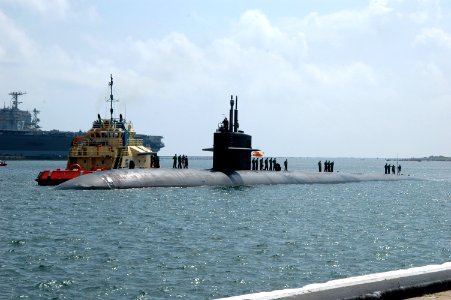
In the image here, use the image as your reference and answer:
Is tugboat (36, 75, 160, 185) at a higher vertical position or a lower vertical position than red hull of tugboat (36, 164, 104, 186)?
higher

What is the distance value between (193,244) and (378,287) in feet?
49.4

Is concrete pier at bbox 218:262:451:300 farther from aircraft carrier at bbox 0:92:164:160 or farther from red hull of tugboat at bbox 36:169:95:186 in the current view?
aircraft carrier at bbox 0:92:164:160

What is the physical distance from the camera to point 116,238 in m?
23.3

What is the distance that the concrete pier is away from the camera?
23.1ft

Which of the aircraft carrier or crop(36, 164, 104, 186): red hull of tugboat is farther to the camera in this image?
the aircraft carrier

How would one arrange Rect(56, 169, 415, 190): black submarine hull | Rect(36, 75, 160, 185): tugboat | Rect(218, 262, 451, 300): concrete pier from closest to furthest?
Rect(218, 262, 451, 300): concrete pier
Rect(56, 169, 415, 190): black submarine hull
Rect(36, 75, 160, 185): tugboat

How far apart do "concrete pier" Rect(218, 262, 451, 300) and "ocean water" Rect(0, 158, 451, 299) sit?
7474mm

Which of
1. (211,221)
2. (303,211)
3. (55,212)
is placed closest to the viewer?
(211,221)

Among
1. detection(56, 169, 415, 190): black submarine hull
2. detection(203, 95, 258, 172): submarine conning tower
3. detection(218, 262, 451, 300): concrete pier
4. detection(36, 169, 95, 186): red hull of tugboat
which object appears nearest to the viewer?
detection(218, 262, 451, 300): concrete pier

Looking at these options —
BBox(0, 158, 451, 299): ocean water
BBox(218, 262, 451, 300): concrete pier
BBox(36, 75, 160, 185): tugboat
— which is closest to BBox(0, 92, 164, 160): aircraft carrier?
BBox(36, 75, 160, 185): tugboat

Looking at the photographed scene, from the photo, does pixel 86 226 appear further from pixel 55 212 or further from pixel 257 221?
pixel 257 221

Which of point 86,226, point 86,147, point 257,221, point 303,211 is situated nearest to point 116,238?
point 86,226

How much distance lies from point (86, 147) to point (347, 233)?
3708 cm

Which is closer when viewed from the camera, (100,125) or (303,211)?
(303,211)
